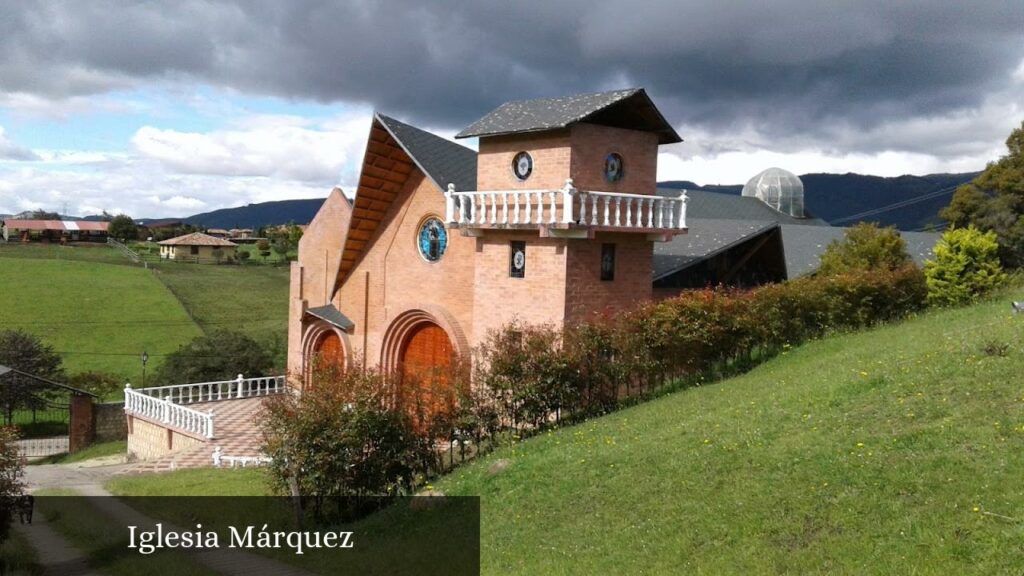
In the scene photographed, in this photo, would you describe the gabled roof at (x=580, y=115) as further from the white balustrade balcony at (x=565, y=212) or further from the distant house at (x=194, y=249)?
the distant house at (x=194, y=249)

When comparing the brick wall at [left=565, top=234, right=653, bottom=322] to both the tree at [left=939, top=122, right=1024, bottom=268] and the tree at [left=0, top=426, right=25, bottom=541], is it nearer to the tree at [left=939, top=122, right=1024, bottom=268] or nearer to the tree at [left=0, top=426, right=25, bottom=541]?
the tree at [left=0, top=426, right=25, bottom=541]

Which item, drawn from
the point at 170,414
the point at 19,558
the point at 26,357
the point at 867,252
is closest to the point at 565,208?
the point at 19,558

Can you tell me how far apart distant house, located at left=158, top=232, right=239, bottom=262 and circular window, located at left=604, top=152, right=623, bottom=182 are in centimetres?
7350

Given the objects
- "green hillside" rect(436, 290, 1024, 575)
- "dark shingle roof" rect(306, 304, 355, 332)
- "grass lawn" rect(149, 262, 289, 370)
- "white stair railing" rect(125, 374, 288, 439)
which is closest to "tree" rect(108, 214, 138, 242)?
"grass lawn" rect(149, 262, 289, 370)

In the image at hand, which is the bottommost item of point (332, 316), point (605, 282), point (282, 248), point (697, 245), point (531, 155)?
point (332, 316)

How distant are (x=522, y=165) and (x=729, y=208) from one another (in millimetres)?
29416

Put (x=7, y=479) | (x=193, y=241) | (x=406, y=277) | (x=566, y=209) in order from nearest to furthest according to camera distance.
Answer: (x=7, y=479)
(x=566, y=209)
(x=406, y=277)
(x=193, y=241)

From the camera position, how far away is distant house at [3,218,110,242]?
111 meters

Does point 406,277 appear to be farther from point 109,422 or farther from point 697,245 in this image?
point 109,422

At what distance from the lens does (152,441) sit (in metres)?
25.9

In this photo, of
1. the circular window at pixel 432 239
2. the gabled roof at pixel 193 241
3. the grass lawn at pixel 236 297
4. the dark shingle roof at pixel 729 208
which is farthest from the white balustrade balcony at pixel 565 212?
the gabled roof at pixel 193 241

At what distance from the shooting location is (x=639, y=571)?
28.0ft

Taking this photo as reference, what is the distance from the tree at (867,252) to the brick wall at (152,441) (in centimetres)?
1876

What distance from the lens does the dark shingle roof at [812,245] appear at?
3052 cm
